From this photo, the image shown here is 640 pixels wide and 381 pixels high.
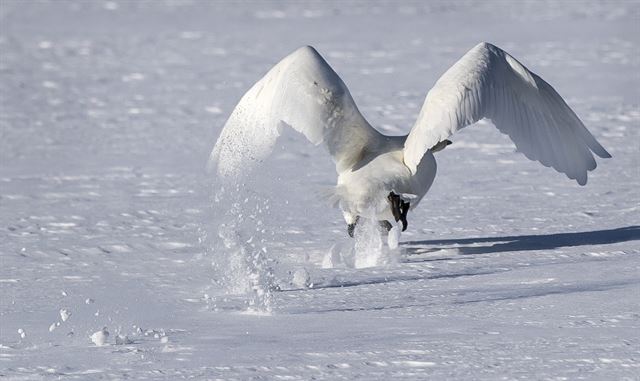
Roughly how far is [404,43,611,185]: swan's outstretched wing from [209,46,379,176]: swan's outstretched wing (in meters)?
0.43

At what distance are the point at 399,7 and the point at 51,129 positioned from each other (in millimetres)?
9568

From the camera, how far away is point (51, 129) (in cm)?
1158

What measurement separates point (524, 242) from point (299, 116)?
52.7 inches

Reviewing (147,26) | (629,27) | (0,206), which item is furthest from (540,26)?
(0,206)

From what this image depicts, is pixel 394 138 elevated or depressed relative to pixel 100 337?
elevated

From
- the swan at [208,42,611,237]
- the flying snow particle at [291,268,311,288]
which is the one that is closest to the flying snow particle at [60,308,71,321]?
the flying snow particle at [291,268,311,288]

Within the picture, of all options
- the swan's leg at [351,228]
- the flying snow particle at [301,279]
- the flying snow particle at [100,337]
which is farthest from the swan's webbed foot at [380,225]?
the flying snow particle at [100,337]

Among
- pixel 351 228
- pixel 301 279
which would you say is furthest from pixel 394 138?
pixel 301 279

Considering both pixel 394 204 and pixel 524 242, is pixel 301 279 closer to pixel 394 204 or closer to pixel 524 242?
pixel 394 204

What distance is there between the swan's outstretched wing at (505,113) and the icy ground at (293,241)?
48 cm

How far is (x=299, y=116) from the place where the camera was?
23.2ft

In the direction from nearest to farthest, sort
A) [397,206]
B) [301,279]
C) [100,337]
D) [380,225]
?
[100,337], [301,279], [397,206], [380,225]

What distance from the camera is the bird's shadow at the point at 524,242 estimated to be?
7.21 meters

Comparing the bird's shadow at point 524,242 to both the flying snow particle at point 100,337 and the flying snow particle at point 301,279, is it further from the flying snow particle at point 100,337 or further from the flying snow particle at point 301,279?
the flying snow particle at point 100,337
